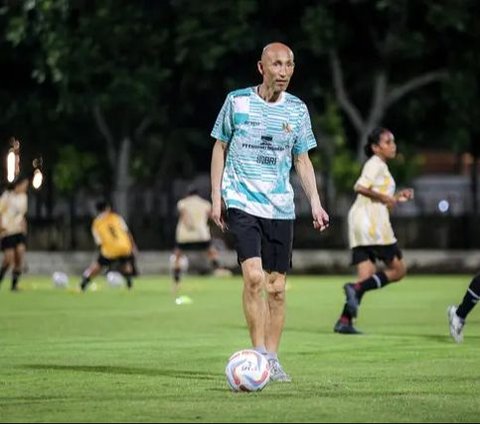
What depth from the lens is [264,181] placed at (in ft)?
44.5

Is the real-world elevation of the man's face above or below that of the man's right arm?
above

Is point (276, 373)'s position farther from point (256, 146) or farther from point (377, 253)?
point (377, 253)

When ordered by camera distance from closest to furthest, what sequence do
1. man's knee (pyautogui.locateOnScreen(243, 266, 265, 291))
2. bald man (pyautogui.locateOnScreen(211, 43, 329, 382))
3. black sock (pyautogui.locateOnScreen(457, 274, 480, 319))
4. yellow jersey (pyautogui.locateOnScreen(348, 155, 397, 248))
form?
man's knee (pyautogui.locateOnScreen(243, 266, 265, 291))
bald man (pyautogui.locateOnScreen(211, 43, 329, 382))
black sock (pyautogui.locateOnScreen(457, 274, 480, 319))
yellow jersey (pyautogui.locateOnScreen(348, 155, 397, 248))

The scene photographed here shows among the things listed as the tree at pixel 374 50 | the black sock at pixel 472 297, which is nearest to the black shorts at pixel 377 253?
the black sock at pixel 472 297

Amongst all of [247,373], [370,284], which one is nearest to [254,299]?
[247,373]

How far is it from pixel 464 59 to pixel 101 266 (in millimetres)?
17426

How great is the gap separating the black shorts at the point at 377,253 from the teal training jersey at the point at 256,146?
6.81 metres

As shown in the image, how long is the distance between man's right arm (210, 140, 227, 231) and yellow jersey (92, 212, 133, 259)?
19396 mm

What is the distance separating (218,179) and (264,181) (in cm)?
36

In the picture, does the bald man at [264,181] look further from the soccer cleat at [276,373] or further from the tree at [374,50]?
the tree at [374,50]

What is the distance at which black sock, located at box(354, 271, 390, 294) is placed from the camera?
20.0 meters

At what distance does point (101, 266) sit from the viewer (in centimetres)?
3269

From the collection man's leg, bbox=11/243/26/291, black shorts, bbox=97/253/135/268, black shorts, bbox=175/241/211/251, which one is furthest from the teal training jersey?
black shorts, bbox=175/241/211/251

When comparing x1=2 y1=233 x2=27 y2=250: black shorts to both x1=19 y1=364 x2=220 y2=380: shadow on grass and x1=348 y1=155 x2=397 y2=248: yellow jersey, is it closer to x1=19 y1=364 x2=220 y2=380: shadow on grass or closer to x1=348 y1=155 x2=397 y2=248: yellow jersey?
x1=348 y1=155 x2=397 y2=248: yellow jersey
